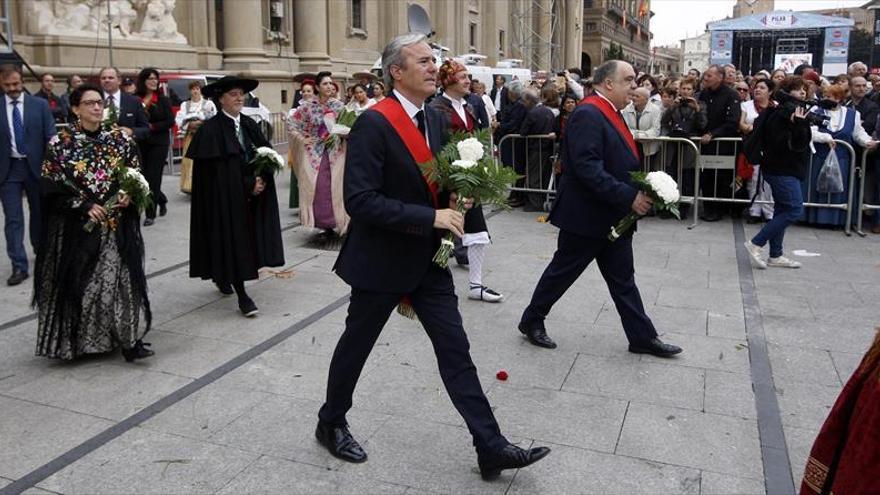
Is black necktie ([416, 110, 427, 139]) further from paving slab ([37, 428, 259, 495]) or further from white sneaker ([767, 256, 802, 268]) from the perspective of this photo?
white sneaker ([767, 256, 802, 268])

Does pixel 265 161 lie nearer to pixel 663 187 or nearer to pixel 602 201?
pixel 602 201

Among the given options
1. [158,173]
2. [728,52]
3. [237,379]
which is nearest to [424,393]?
[237,379]

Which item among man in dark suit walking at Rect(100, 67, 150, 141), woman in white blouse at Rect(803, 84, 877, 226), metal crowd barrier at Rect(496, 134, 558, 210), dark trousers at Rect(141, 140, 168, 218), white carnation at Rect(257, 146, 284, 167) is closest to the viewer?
white carnation at Rect(257, 146, 284, 167)

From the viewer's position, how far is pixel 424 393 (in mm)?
4805

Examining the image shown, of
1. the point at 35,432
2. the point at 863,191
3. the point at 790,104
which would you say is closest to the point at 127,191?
the point at 35,432

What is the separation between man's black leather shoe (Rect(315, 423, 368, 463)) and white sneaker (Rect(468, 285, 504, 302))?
3021 millimetres

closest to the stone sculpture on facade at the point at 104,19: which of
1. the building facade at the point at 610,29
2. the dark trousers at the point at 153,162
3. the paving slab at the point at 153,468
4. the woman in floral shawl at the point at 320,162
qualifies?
the dark trousers at the point at 153,162

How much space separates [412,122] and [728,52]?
3089cm

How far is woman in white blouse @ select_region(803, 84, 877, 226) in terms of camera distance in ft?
32.4

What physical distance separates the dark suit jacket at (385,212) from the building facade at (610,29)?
→ 2794 inches

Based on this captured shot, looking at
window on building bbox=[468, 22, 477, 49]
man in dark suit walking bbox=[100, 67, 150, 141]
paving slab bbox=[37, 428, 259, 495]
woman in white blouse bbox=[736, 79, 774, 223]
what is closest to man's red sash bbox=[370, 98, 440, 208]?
paving slab bbox=[37, 428, 259, 495]

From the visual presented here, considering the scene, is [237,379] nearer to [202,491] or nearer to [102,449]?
[102,449]

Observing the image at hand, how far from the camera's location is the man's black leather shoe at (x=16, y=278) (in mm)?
7367

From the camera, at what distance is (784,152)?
786cm
